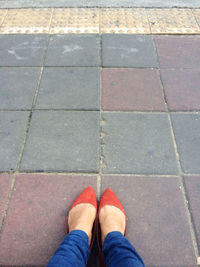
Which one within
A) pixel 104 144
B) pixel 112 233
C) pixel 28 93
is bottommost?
pixel 112 233

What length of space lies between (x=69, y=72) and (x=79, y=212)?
162 centimetres

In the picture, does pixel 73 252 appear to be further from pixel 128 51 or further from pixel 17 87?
pixel 128 51

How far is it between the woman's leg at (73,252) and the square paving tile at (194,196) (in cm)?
81

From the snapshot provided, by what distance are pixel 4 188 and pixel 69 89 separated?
3.94 feet

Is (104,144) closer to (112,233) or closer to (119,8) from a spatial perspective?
(112,233)

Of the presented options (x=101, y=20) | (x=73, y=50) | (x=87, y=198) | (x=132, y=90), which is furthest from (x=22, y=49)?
(x=87, y=198)

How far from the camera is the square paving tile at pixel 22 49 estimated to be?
118 inches

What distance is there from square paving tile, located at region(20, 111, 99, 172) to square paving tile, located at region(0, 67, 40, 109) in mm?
235

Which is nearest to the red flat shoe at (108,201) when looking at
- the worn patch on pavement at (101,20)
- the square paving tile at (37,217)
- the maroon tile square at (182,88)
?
the square paving tile at (37,217)

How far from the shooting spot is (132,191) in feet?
6.63

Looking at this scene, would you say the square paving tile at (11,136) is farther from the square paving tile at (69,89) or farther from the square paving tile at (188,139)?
the square paving tile at (188,139)

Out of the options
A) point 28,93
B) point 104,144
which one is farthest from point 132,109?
point 28,93

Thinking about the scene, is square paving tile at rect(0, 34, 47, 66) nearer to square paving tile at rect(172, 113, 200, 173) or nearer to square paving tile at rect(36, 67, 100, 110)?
square paving tile at rect(36, 67, 100, 110)

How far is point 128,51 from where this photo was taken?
3.12m
